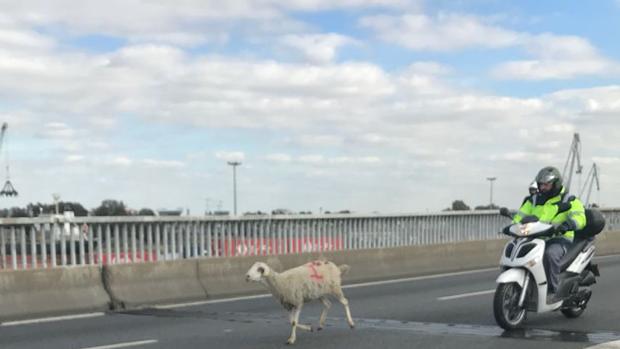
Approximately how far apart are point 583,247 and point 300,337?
362cm

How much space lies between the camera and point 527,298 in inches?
370

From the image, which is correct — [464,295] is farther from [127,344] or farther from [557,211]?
[127,344]

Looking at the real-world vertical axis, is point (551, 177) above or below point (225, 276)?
above

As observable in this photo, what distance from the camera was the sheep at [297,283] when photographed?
839cm

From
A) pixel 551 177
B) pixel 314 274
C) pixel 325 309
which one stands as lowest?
pixel 325 309

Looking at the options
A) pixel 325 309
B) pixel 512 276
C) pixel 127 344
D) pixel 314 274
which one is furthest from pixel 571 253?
pixel 127 344

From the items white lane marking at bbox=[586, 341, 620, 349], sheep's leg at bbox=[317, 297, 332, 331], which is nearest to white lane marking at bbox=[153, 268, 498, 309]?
sheep's leg at bbox=[317, 297, 332, 331]

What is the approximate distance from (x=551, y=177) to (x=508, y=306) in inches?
62.1

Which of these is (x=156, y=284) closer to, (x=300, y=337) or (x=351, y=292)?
(x=351, y=292)

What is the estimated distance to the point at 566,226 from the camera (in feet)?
31.3

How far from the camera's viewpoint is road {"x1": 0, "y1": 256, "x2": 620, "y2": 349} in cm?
880

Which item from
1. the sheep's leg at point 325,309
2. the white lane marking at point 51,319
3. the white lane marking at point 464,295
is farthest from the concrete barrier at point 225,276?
the sheep's leg at point 325,309

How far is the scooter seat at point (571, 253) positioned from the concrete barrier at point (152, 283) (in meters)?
6.20

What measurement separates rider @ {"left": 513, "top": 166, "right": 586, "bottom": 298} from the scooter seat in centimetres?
7
